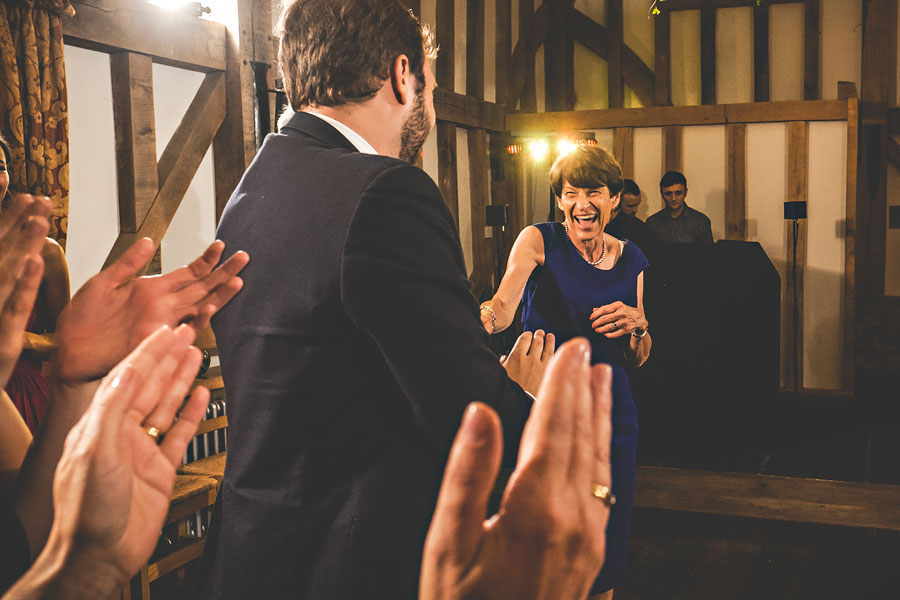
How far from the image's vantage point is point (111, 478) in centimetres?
61

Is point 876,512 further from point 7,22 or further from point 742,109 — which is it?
point 742,109

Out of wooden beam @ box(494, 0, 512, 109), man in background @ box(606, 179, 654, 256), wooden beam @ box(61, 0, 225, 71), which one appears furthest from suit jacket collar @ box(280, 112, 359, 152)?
wooden beam @ box(494, 0, 512, 109)

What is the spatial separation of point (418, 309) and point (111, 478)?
46 cm

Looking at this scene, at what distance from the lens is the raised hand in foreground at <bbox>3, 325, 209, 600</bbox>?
23.7 inches

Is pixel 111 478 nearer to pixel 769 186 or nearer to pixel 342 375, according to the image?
pixel 342 375

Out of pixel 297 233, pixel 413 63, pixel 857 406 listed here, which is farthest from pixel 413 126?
pixel 857 406

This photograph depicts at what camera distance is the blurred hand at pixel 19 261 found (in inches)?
31.8

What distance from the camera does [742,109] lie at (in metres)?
7.83

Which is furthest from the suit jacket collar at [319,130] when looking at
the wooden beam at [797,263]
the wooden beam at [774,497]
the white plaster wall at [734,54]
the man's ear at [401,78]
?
the white plaster wall at [734,54]

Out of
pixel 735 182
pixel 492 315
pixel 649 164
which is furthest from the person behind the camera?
pixel 649 164

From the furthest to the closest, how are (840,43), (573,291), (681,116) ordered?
(840,43) → (681,116) → (573,291)

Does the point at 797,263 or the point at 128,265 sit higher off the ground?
the point at 128,265

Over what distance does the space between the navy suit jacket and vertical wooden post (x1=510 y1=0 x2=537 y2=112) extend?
28.1 ft

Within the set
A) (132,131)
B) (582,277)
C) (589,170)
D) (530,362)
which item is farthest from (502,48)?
(530,362)
